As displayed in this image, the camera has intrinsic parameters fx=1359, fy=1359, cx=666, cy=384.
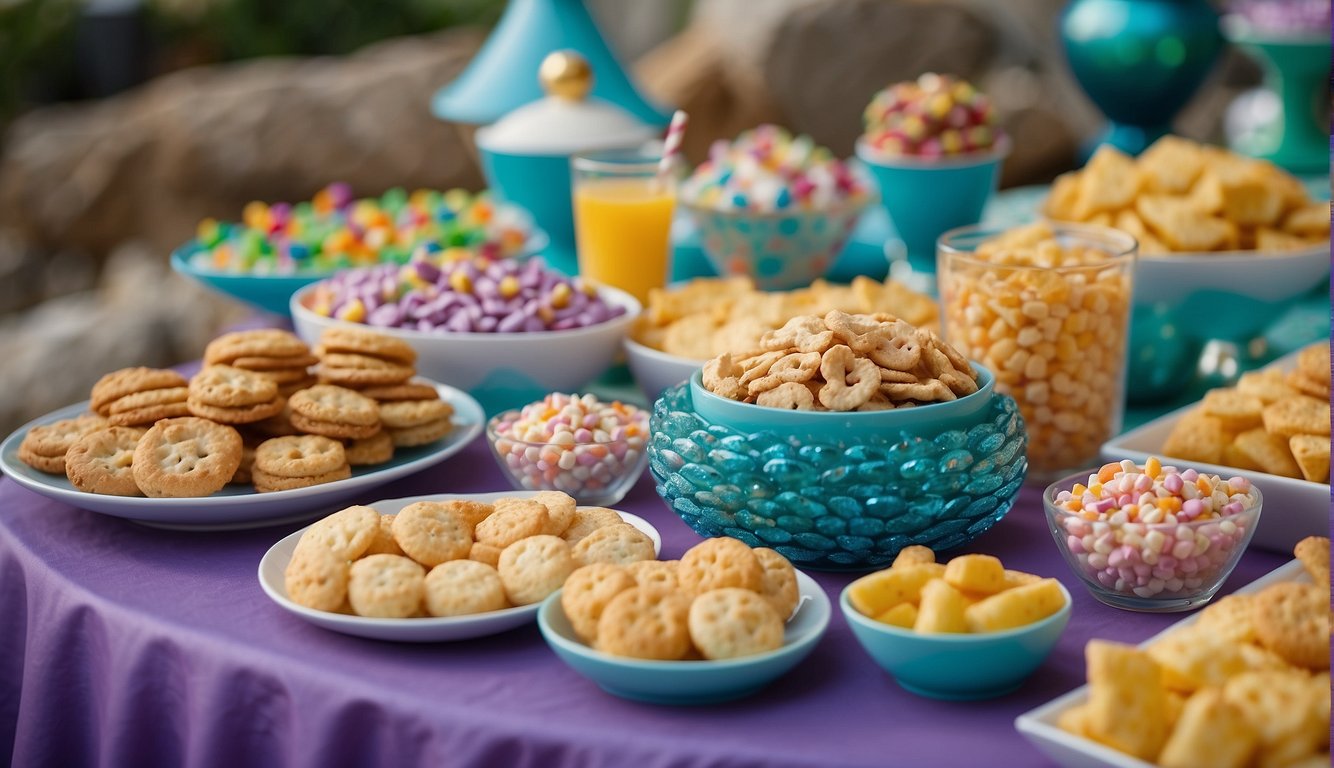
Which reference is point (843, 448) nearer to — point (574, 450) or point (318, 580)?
point (574, 450)

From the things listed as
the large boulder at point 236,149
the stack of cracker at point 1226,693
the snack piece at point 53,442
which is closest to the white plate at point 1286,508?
the stack of cracker at point 1226,693

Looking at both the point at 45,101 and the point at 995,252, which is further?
the point at 45,101

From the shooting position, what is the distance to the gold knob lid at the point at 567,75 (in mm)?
2135

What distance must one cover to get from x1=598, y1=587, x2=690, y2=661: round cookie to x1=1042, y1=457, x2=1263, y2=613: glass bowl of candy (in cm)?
34

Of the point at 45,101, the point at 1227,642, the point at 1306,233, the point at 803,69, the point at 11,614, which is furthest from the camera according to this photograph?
the point at 45,101

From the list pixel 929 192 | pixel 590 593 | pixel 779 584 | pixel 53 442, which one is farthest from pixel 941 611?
pixel 929 192

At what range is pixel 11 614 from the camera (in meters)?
1.34

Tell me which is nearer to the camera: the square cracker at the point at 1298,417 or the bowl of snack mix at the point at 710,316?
the square cracker at the point at 1298,417

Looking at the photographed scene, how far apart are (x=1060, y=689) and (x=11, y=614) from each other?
3.27 ft

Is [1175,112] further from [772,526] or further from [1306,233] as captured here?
[772,526]

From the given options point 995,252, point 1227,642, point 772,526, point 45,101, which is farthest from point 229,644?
point 45,101

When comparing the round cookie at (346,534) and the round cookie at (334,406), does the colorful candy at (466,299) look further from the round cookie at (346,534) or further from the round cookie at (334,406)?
the round cookie at (346,534)

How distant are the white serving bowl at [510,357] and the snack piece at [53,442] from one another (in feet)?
1.05

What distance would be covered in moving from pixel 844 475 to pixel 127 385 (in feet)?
2.47
